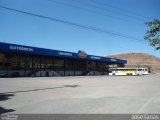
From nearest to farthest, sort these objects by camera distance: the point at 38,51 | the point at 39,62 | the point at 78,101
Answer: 1. the point at 78,101
2. the point at 38,51
3. the point at 39,62

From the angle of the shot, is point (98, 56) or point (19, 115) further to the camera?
point (98, 56)

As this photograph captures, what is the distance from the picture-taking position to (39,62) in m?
59.6

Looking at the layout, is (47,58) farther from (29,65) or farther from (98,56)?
(98,56)

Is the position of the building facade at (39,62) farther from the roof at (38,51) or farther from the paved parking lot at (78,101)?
the paved parking lot at (78,101)

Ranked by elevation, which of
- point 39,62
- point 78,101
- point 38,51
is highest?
point 38,51

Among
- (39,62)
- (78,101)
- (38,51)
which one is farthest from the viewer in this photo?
(39,62)

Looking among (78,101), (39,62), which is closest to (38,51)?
(39,62)

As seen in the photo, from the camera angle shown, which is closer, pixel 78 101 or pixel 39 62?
pixel 78 101

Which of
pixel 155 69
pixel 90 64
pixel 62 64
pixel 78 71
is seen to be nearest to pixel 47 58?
pixel 62 64

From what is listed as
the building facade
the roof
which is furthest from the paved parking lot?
the building facade

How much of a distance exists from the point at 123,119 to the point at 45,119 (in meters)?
2.65

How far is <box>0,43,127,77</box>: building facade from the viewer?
50.0 metres

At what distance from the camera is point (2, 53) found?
50.6 meters

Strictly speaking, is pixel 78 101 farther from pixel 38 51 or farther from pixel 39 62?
pixel 39 62
